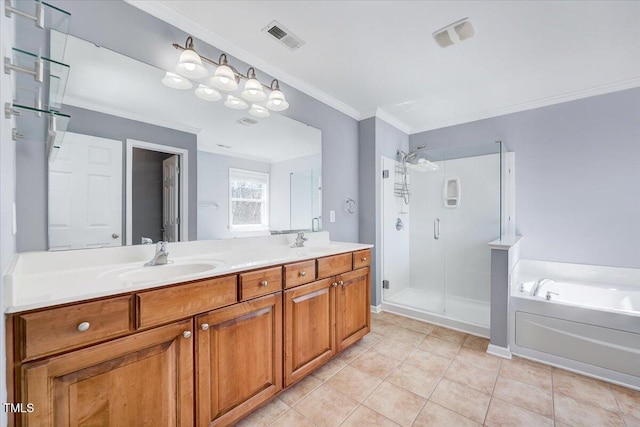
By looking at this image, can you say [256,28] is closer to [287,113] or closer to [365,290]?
[287,113]

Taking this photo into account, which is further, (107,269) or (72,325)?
(107,269)

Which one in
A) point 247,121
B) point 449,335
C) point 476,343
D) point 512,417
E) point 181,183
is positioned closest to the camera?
point 512,417

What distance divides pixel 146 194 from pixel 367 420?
1.83m

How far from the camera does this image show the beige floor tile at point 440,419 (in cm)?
150

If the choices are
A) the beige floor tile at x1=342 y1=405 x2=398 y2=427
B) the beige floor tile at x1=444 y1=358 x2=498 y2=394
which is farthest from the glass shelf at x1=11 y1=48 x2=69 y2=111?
the beige floor tile at x1=444 y1=358 x2=498 y2=394

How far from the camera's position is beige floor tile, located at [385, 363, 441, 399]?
1802 mm

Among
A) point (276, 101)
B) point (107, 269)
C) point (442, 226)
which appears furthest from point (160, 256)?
point (442, 226)

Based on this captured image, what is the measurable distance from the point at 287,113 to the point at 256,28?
0.73 m

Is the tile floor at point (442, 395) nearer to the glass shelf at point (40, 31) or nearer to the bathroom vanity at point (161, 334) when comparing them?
the bathroom vanity at point (161, 334)

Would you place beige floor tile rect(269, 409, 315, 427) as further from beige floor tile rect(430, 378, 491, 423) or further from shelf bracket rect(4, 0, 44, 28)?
shelf bracket rect(4, 0, 44, 28)

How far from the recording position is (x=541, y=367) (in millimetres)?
2064

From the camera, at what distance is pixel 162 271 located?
4.75 feet

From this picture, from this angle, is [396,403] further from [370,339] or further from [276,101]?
[276,101]

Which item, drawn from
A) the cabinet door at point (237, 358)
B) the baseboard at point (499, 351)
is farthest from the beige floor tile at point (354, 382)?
the baseboard at point (499, 351)
